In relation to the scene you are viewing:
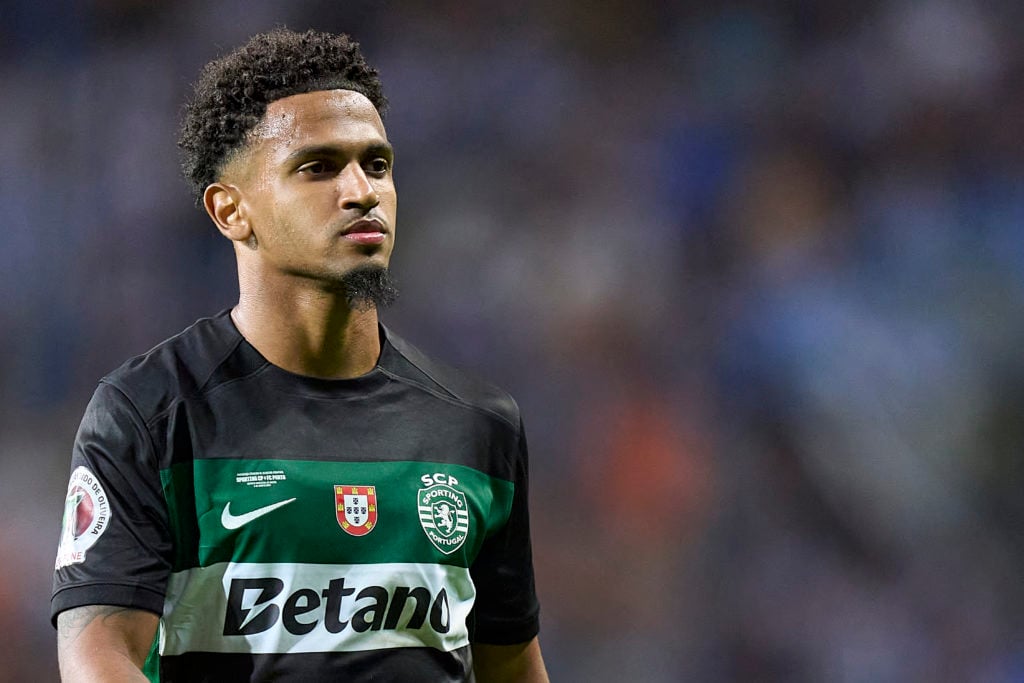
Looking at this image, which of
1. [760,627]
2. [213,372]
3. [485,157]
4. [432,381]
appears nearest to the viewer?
[213,372]

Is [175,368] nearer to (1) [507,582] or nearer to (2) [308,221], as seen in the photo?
(2) [308,221]

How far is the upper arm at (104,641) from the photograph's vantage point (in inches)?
78.4

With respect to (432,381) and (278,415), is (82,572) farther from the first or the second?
(432,381)

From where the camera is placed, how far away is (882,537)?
4984mm

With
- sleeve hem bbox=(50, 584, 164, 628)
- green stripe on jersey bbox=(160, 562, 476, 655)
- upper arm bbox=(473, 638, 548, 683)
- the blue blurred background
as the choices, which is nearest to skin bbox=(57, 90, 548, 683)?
green stripe on jersey bbox=(160, 562, 476, 655)

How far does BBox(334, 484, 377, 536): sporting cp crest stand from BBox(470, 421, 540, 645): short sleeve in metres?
0.35

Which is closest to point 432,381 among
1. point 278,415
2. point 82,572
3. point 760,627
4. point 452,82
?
point 278,415

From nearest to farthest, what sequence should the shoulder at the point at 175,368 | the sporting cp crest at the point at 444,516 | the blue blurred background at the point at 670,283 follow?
the shoulder at the point at 175,368, the sporting cp crest at the point at 444,516, the blue blurred background at the point at 670,283

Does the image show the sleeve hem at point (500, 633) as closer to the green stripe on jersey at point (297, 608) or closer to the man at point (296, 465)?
the man at point (296, 465)

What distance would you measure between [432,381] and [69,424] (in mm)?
2896

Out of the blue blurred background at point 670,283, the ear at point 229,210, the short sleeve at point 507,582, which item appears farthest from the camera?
the blue blurred background at point 670,283

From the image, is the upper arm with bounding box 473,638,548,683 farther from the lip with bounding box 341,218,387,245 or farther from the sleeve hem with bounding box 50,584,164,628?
the lip with bounding box 341,218,387,245

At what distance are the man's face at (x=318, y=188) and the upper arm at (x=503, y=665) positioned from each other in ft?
2.86

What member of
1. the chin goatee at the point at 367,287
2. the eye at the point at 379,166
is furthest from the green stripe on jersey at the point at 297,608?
the eye at the point at 379,166
